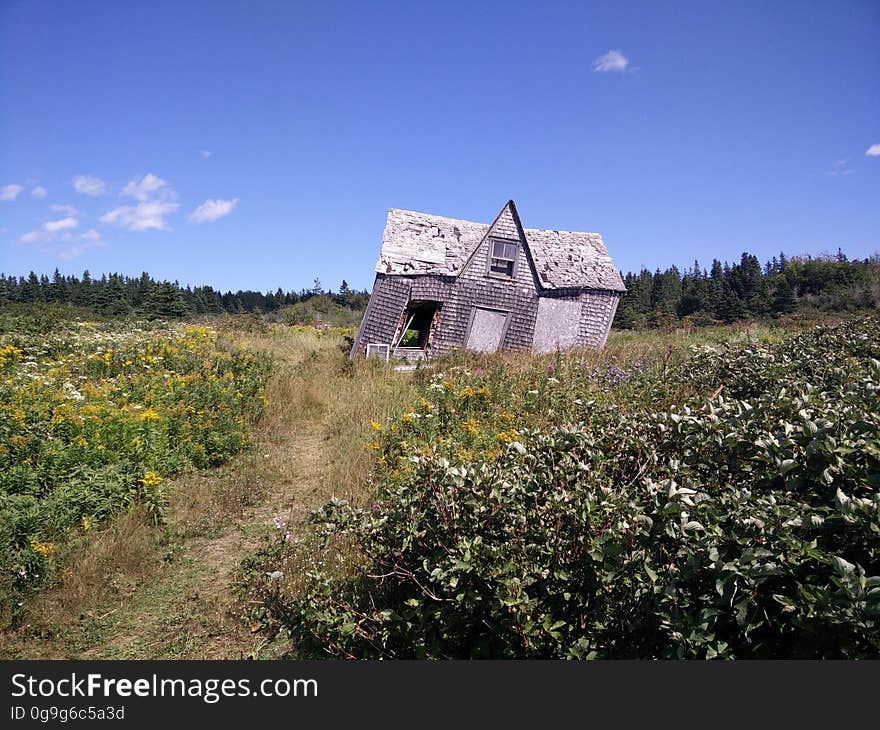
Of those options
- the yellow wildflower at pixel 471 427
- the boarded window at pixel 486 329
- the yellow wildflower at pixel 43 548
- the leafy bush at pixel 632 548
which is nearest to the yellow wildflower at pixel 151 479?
the yellow wildflower at pixel 43 548

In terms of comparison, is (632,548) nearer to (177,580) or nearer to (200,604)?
(200,604)

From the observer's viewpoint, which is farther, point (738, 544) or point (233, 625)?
point (233, 625)

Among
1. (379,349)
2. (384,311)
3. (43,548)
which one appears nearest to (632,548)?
(43,548)

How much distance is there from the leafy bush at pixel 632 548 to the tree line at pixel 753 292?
2230 cm

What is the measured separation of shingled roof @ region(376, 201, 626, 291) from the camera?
686 inches

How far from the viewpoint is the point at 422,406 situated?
8.67m

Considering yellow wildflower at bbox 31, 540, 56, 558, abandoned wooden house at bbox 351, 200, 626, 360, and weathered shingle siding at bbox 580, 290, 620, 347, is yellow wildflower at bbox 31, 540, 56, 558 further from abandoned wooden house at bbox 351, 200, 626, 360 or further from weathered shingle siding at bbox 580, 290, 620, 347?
weathered shingle siding at bbox 580, 290, 620, 347

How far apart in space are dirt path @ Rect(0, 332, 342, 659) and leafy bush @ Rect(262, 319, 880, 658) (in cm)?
66

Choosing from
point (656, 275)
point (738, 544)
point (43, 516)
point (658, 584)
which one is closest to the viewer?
point (738, 544)

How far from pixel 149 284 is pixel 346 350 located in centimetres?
3421

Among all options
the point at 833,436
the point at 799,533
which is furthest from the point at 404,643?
the point at 833,436

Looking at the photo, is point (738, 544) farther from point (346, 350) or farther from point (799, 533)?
point (346, 350)

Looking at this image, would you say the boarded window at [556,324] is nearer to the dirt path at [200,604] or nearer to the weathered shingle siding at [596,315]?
the weathered shingle siding at [596,315]

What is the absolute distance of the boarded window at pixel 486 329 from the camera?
17797 mm
